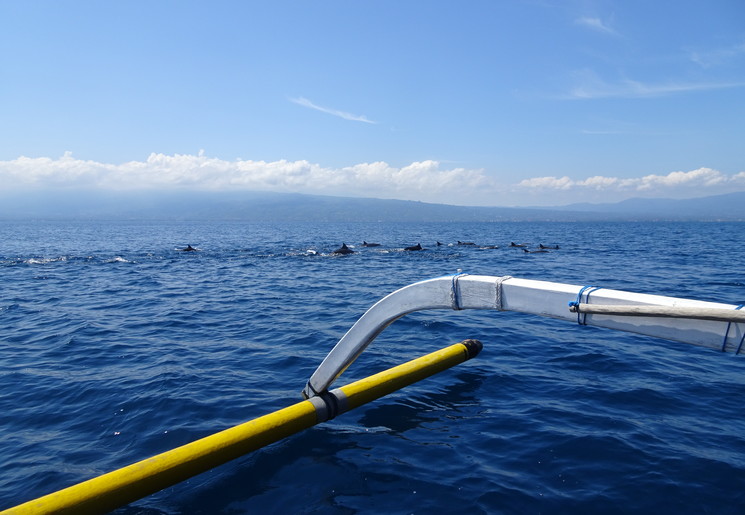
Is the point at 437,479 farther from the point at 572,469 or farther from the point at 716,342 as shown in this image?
the point at 716,342

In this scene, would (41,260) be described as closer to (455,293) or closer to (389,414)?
(389,414)

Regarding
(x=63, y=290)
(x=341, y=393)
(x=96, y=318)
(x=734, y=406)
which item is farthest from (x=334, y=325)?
(x=63, y=290)

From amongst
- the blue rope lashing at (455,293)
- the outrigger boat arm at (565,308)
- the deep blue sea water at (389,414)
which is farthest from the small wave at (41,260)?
the blue rope lashing at (455,293)

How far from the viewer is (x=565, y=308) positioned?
476 cm

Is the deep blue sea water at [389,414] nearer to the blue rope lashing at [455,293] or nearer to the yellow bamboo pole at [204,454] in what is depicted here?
the yellow bamboo pole at [204,454]

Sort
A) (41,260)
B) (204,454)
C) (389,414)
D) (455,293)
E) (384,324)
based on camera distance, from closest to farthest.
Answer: (204,454), (455,293), (384,324), (389,414), (41,260)

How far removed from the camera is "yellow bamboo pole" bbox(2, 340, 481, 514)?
468 centimetres

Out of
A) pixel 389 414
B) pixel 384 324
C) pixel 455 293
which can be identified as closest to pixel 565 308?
pixel 455 293

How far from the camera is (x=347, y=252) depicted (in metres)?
42.3

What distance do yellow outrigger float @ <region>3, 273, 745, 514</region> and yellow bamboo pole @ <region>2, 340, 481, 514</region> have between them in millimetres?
10

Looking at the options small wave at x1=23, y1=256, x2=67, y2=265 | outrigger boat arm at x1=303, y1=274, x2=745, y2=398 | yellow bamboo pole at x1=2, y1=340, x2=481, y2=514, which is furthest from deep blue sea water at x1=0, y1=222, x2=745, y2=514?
small wave at x1=23, y1=256, x2=67, y2=265

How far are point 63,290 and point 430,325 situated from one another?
60.9 ft

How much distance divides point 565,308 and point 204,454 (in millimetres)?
4581

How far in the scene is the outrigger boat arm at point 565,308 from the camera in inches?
151
